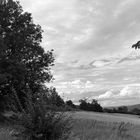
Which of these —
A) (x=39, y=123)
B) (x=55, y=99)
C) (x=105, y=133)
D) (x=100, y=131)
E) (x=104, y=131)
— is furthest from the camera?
(x=100, y=131)

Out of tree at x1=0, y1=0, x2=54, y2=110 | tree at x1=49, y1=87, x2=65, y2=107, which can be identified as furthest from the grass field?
tree at x1=0, y1=0, x2=54, y2=110

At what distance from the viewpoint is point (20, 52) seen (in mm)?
37469

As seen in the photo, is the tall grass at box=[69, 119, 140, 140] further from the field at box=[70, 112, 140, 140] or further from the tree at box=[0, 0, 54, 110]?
the tree at box=[0, 0, 54, 110]

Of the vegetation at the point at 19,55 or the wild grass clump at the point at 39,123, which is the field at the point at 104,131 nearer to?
the wild grass clump at the point at 39,123

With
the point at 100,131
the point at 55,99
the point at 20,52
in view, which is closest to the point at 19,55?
the point at 20,52

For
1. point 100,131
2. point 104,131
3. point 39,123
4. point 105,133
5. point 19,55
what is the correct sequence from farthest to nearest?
point 19,55 → point 100,131 → point 104,131 → point 105,133 → point 39,123

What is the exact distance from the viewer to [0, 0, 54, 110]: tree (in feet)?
115

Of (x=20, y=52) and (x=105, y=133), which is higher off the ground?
(x=20, y=52)

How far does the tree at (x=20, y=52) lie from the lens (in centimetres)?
3516

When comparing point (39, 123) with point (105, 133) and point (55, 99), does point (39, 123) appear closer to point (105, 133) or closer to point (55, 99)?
Answer: point (55, 99)

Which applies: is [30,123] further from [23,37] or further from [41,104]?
[23,37]

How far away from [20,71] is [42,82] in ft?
12.5

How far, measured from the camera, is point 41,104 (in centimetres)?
1048

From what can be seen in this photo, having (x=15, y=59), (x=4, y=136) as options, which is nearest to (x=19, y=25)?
(x=15, y=59)
